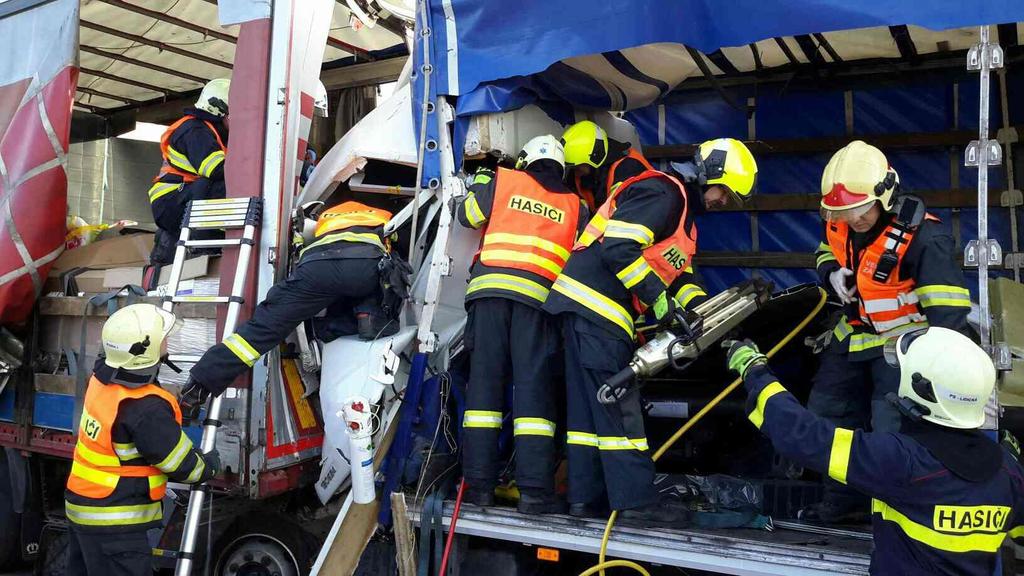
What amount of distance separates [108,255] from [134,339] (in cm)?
195

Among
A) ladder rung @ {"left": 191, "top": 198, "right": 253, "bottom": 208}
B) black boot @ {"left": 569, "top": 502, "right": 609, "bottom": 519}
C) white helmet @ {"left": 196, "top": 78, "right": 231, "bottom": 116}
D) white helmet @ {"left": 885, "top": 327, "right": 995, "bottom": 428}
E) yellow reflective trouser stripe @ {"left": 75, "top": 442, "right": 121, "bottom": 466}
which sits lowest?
black boot @ {"left": 569, "top": 502, "right": 609, "bottom": 519}

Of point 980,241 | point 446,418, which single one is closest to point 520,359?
point 446,418

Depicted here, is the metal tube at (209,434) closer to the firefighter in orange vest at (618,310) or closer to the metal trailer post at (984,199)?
the firefighter in orange vest at (618,310)

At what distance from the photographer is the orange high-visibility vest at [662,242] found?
376 centimetres

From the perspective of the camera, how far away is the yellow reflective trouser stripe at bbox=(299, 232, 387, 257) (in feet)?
13.9

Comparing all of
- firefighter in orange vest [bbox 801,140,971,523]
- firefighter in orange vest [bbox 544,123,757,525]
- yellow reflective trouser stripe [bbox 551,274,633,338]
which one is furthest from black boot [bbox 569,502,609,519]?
firefighter in orange vest [bbox 801,140,971,523]

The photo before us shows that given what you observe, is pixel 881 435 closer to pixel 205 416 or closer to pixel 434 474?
pixel 434 474

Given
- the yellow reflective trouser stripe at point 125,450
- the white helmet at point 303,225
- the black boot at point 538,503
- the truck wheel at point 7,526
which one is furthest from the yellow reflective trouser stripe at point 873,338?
the truck wheel at point 7,526

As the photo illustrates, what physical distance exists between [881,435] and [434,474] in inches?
83.7

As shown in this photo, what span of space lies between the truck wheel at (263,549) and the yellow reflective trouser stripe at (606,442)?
166 cm

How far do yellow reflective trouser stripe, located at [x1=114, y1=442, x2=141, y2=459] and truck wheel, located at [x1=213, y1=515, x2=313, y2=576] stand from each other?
1112mm

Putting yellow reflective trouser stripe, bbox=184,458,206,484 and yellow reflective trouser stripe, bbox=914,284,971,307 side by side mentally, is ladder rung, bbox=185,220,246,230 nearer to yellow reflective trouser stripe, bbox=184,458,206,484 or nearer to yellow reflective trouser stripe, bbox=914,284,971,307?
yellow reflective trouser stripe, bbox=184,458,206,484

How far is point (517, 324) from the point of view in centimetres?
391

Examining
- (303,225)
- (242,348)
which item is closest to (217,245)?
(303,225)
